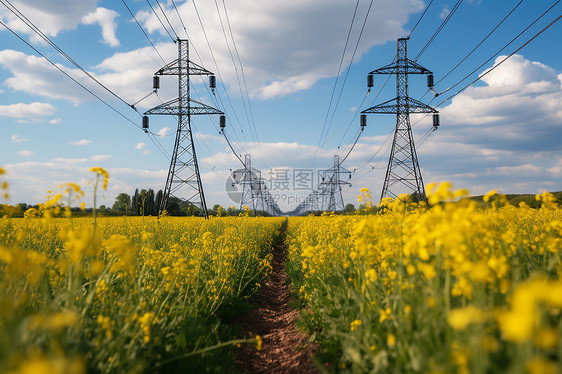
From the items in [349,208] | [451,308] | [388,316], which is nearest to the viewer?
[451,308]

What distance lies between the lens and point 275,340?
195 inches

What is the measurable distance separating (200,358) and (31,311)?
1.39m

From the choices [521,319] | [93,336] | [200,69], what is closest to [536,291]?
[521,319]

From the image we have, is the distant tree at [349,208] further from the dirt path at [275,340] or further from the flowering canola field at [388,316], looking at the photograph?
the flowering canola field at [388,316]

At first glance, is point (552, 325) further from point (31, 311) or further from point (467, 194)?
point (31, 311)

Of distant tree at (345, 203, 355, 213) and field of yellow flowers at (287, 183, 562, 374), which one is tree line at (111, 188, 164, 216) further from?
distant tree at (345, 203, 355, 213)

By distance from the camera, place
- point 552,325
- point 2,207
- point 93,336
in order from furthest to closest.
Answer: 1. point 2,207
2. point 93,336
3. point 552,325

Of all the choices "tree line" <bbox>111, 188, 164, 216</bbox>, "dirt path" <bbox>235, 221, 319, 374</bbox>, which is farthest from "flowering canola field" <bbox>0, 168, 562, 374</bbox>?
"tree line" <bbox>111, 188, 164, 216</bbox>

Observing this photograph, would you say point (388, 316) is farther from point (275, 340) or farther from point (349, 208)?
point (349, 208)

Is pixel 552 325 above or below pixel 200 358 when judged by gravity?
above

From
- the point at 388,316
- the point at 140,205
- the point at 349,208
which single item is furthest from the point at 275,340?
the point at 349,208

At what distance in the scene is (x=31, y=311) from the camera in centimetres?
275

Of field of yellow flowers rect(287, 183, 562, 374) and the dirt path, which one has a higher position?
field of yellow flowers rect(287, 183, 562, 374)

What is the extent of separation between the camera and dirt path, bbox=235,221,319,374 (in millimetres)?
3926
